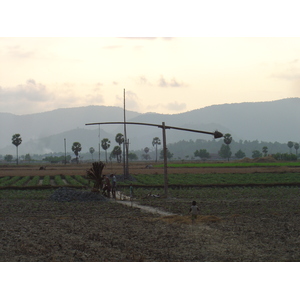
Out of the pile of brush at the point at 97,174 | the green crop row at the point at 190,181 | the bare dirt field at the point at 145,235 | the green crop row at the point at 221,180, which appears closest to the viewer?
the bare dirt field at the point at 145,235

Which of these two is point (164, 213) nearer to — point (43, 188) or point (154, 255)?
point (154, 255)

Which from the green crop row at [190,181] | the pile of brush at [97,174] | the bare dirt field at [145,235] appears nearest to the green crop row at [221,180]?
the green crop row at [190,181]

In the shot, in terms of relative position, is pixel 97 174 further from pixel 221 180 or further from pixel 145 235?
pixel 221 180

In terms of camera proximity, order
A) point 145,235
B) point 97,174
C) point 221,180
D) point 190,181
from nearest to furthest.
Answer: point 145,235
point 97,174
point 190,181
point 221,180

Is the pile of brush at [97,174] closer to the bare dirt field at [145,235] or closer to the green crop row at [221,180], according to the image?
the bare dirt field at [145,235]

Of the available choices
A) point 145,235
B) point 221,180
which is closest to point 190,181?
point 221,180

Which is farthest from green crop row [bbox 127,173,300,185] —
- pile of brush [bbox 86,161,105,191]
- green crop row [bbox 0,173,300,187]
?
pile of brush [bbox 86,161,105,191]

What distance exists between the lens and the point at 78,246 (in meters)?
15.7

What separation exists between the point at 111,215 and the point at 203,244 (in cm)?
986

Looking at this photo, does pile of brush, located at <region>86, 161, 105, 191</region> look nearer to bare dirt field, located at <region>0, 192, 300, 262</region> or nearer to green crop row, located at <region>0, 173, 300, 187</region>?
bare dirt field, located at <region>0, 192, 300, 262</region>

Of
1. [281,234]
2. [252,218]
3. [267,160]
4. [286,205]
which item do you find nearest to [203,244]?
[281,234]

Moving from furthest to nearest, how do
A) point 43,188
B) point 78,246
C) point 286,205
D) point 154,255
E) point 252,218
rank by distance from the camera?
point 43,188 < point 286,205 < point 252,218 < point 78,246 < point 154,255

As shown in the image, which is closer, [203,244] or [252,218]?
[203,244]

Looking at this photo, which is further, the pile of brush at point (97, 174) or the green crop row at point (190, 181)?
the green crop row at point (190, 181)
